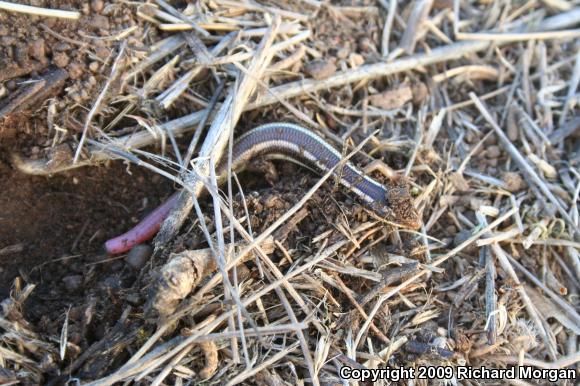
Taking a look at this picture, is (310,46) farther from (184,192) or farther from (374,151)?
(184,192)

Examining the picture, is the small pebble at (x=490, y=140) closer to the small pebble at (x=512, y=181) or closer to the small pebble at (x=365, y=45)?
the small pebble at (x=512, y=181)

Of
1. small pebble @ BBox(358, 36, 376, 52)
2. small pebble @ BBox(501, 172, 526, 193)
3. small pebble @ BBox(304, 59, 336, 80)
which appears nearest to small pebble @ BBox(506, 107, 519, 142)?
small pebble @ BBox(501, 172, 526, 193)

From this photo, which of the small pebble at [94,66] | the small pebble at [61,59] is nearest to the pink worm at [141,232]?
the small pebble at [94,66]

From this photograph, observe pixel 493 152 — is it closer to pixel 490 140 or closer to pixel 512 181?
pixel 490 140

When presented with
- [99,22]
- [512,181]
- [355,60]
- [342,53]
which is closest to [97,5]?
[99,22]

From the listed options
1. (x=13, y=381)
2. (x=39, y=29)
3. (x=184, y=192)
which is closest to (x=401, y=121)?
(x=184, y=192)

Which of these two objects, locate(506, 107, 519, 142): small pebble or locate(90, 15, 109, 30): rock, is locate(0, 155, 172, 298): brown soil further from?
locate(506, 107, 519, 142): small pebble
